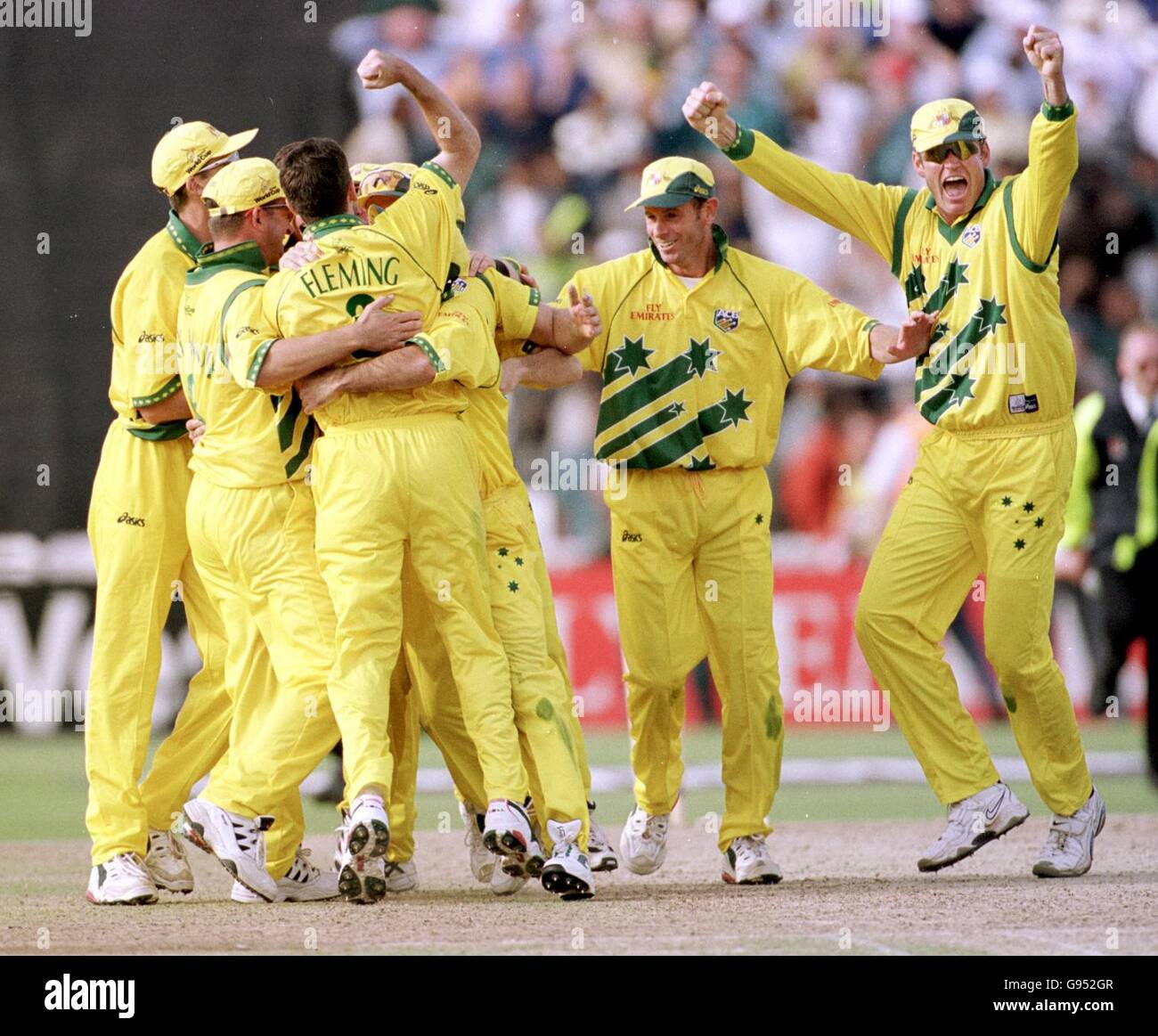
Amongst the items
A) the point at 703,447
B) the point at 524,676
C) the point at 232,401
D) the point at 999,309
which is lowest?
the point at 524,676

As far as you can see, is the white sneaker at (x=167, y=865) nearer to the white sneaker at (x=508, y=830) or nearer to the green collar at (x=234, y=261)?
the white sneaker at (x=508, y=830)

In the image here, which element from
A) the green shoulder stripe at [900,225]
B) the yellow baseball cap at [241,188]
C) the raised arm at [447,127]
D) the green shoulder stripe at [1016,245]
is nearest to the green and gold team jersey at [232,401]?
the yellow baseball cap at [241,188]

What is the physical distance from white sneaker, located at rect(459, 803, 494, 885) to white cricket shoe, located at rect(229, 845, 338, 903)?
18.5 inches

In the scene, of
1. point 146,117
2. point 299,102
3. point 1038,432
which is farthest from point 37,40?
point 1038,432

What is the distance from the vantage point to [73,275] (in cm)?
971

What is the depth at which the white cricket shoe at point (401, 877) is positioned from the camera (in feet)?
21.4

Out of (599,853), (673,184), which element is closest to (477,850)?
(599,853)

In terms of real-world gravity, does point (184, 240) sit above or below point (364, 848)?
above

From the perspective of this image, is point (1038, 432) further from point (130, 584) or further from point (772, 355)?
point (130, 584)

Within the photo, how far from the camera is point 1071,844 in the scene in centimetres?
666

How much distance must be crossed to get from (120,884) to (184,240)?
2085 mm

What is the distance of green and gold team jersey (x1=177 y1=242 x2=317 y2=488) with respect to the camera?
612 cm

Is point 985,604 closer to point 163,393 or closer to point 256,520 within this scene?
point 256,520
